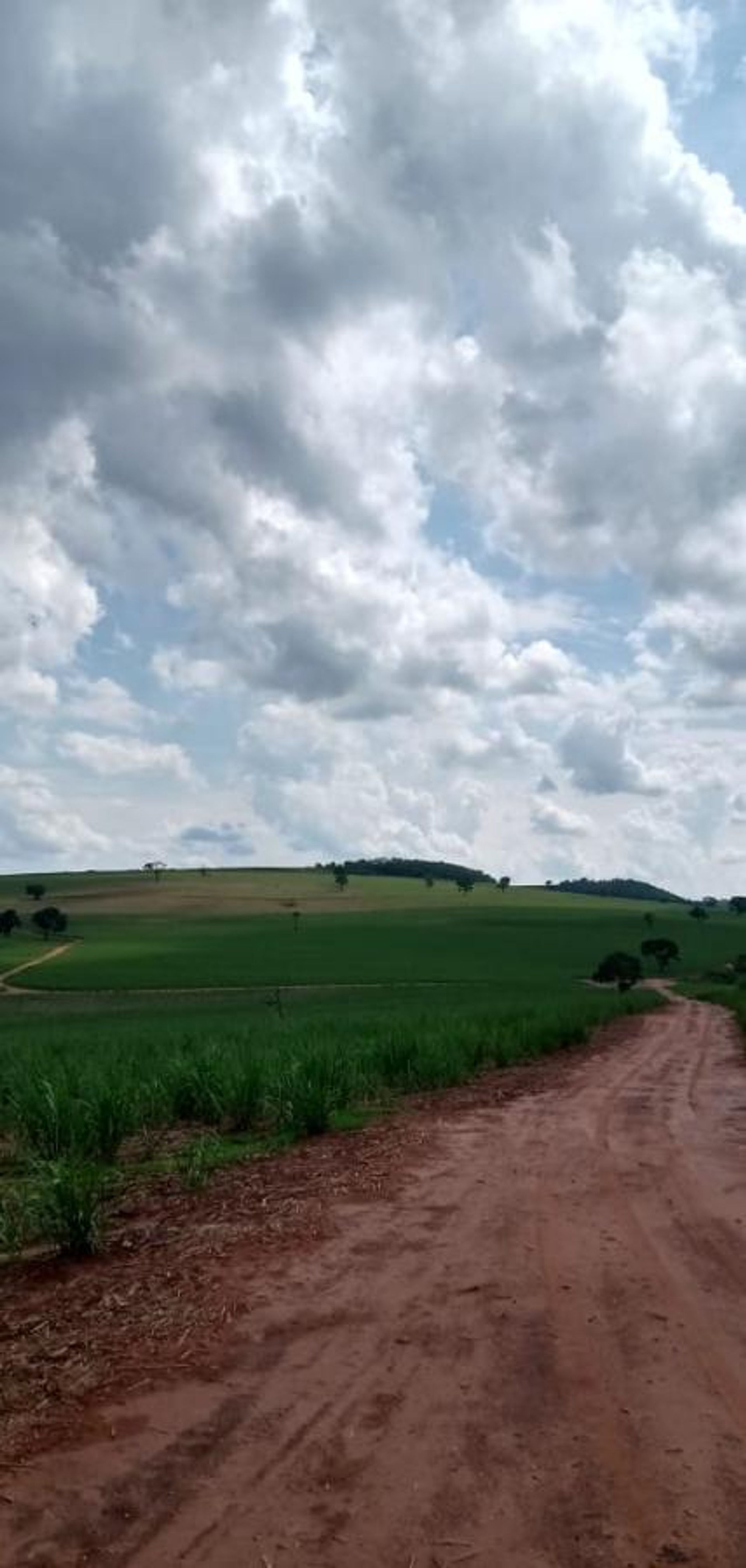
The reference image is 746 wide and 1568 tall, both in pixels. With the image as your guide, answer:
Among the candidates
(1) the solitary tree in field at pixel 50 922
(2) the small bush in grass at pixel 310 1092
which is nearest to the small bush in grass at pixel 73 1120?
(2) the small bush in grass at pixel 310 1092

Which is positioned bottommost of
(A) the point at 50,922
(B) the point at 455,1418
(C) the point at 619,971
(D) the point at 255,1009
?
(D) the point at 255,1009

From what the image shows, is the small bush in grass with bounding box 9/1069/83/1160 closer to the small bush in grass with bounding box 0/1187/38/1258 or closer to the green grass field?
the green grass field

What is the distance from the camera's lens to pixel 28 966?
82.4 m

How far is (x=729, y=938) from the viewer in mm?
111562

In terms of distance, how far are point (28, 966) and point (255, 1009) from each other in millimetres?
39093

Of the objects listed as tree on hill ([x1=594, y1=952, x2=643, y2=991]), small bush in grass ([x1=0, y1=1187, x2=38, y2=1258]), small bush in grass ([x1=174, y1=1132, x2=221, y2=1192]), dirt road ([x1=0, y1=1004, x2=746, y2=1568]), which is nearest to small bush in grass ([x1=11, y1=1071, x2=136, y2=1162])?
small bush in grass ([x1=174, y1=1132, x2=221, y2=1192])

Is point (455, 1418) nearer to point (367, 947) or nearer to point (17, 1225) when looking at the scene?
point (17, 1225)

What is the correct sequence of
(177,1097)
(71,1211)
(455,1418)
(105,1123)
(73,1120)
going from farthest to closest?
(177,1097) → (105,1123) → (73,1120) → (71,1211) → (455,1418)

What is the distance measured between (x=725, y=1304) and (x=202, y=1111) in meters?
8.24

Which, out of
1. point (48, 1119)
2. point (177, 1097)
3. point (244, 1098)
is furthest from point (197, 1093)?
point (48, 1119)

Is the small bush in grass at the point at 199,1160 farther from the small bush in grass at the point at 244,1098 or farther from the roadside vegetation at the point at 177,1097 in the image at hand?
the small bush in grass at the point at 244,1098

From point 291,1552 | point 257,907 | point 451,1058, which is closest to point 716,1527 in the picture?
point 291,1552

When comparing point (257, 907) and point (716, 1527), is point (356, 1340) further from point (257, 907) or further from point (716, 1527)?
point (257, 907)

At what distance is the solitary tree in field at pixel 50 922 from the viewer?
105875 millimetres
